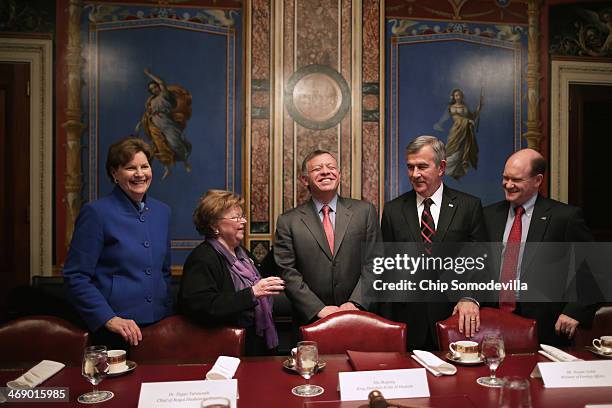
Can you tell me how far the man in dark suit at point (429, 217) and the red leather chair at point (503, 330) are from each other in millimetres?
380

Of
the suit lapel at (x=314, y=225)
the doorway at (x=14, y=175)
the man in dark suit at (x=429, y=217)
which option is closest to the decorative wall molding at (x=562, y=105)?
the man in dark suit at (x=429, y=217)

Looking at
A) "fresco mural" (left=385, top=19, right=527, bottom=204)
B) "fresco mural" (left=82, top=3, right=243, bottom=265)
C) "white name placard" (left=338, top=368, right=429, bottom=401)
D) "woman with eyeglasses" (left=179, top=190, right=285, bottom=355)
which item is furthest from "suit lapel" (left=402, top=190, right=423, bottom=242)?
"fresco mural" (left=82, top=3, right=243, bottom=265)

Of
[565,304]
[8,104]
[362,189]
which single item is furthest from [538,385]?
[8,104]

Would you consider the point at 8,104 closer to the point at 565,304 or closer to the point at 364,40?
the point at 364,40

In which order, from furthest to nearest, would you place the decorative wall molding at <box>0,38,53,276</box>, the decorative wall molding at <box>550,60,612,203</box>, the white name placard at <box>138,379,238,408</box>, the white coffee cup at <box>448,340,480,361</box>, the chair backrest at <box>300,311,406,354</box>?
the decorative wall molding at <box>550,60,612,203</box>
the decorative wall molding at <box>0,38,53,276</box>
the chair backrest at <box>300,311,406,354</box>
the white coffee cup at <box>448,340,480,361</box>
the white name placard at <box>138,379,238,408</box>

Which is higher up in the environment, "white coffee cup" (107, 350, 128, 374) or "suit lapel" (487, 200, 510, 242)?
"suit lapel" (487, 200, 510, 242)

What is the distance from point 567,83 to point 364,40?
2.14 m

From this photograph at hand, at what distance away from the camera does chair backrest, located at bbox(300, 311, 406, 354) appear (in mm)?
2105

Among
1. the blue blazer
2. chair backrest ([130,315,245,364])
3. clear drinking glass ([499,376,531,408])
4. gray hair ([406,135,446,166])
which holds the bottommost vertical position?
chair backrest ([130,315,245,364])

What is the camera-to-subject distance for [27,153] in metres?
4.44

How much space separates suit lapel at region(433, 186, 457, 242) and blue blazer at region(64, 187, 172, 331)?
140cm

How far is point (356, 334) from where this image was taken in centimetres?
213

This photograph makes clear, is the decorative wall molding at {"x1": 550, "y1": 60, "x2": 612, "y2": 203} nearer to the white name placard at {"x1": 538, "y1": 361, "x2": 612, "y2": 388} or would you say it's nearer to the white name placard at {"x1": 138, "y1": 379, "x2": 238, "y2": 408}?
the white name placard at {"x1": 538, "y1": 361, "x2": 612, "y2": 388}

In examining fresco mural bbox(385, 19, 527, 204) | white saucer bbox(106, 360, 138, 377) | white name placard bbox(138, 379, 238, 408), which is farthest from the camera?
fresco mural bbox(385, 19, 527, 204)
